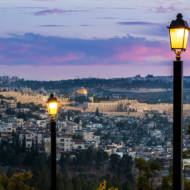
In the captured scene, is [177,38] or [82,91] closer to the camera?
[177,38]

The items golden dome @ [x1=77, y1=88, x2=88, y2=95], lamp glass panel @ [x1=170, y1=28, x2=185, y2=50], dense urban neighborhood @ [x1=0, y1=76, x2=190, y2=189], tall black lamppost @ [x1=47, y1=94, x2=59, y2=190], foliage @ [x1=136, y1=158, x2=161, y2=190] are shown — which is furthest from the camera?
golden dome @ [x1=77, y1=88, x2=88, y2=95]

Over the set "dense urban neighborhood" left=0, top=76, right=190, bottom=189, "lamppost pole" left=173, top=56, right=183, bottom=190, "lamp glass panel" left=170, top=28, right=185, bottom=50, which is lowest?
"dense urban neighborhood" left=0, top=76, right=190, bottom=189

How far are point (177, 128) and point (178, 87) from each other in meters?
0.40

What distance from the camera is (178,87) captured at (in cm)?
595

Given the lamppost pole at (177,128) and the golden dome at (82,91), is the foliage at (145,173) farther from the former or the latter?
the golden dome at (82,91)

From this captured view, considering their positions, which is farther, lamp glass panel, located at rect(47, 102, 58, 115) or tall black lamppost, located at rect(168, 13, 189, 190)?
lamp glass panel, located at rect(47, 102, 58, 115)

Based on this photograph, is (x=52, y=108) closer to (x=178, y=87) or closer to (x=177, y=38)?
(x=178, y=87)

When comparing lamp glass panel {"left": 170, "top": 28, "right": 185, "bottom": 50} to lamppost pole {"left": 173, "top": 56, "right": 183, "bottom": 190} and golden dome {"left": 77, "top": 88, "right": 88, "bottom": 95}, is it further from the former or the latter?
golden dome {"left": 77, "top": 88, "right": 88, "bottom": 95}

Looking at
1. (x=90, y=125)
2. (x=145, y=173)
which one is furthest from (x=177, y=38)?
(x=90, y=125)

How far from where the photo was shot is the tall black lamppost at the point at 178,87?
586 cm

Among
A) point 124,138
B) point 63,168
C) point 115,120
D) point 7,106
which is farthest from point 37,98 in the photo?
point 63,168

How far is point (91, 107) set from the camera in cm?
8481

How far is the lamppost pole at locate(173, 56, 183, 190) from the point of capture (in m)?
5.89

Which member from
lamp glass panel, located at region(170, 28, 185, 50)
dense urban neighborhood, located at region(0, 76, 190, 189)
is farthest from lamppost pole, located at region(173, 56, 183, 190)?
dense urban neighborhood, located at region(0, 76, 190, 189)
